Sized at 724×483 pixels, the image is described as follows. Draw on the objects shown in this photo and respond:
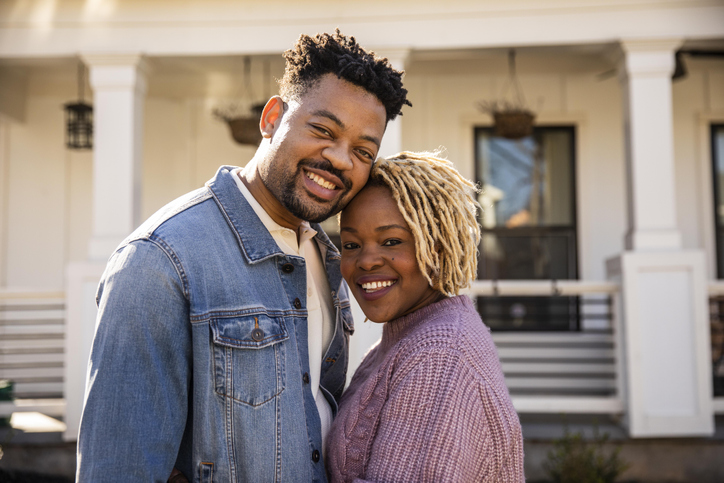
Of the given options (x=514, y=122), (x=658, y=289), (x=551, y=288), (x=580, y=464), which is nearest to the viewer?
(x=580, y=464)

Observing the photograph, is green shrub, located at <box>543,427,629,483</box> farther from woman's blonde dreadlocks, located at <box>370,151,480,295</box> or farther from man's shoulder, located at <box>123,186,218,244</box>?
man's shoulder, located at <box>123,186,218,244</box>

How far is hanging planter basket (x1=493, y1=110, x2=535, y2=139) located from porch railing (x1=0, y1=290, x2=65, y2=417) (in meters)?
4.49

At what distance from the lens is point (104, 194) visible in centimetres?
533

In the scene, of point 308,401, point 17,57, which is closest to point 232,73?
point 17,57

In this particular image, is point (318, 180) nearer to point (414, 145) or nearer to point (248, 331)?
point (248, 331)

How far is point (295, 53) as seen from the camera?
6.16ft

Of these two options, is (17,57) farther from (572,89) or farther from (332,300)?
(572,89)

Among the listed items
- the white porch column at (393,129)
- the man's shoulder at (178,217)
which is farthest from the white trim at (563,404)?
the man's shoulder at (178,217)

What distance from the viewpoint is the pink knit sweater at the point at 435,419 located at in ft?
5.03

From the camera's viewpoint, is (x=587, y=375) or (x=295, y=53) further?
(x=587, y=375)

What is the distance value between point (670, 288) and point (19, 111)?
7341 mm

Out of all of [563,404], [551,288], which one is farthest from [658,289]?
[563,404]

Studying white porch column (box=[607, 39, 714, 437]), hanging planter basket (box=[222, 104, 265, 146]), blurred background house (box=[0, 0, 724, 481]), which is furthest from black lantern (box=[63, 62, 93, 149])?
white porch column (box=[607, 39, 714, 437])

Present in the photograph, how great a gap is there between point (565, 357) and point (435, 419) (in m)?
5.51
